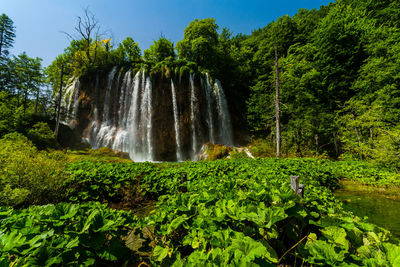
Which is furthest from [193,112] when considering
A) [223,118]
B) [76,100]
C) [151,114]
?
[76,100]

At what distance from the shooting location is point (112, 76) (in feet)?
68.0

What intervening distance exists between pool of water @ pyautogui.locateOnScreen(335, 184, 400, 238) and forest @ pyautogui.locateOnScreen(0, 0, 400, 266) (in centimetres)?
29

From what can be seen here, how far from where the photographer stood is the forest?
1.18 metres

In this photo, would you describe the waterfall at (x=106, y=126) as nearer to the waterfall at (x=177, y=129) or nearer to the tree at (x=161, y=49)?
the tree at (x=161, y=49)

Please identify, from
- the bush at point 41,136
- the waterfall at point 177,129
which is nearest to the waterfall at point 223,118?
the waterfall at point 177,129

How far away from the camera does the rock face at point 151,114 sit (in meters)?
18.0

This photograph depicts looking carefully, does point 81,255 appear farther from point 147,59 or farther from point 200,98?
point 147,59

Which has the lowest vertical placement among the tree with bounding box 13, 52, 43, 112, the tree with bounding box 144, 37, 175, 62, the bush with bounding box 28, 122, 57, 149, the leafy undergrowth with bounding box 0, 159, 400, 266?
the leafy undergrowth with bounding box 0, 159, 400, 266

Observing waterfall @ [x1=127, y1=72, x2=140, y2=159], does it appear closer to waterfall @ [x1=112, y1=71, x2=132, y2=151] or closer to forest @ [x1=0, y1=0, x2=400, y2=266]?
waterfall @ [x1=112, y1=71, x2=132, y2=151]

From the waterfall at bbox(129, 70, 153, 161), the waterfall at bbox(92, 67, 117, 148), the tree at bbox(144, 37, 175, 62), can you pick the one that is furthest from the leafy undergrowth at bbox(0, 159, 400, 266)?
the tree at bbox(144, 37, 175, 62)

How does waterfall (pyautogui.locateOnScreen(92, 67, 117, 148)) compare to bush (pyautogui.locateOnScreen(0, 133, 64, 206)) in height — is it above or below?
above

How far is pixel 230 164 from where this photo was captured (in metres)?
5.70

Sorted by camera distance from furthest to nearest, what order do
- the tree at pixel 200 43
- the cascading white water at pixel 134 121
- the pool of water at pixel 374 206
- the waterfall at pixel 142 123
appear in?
1. the tree at pixel 200 43
2. the cascading white water at pixel 134 121
3. the waterfall at pixel 142 123
4. the pool of water at pixel 374 206

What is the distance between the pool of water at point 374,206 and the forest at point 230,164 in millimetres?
289
